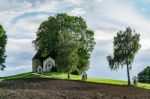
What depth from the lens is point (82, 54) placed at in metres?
120

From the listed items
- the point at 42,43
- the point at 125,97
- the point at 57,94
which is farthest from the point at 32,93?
the point at 42,43

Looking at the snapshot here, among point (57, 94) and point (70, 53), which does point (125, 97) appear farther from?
point (70, 53)

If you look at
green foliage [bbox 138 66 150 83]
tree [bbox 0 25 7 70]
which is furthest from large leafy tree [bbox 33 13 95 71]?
green foliage [bbox 138 66 150 83]

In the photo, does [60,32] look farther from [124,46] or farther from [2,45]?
[124,46]

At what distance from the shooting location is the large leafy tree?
11919cm

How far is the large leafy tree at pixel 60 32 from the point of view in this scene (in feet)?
391

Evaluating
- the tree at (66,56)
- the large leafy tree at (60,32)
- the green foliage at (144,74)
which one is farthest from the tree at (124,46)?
the green foliage at (144,74)

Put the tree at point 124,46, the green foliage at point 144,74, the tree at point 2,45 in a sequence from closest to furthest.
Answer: the tree at point 124,46, the tree at point 2,45, the green foliage at point 144,74

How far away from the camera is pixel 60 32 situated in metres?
119

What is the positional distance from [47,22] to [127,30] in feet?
92.8

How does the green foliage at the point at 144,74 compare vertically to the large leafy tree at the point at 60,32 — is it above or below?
below

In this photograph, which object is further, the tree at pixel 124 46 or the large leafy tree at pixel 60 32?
the large leafy tree at pixel 60 32

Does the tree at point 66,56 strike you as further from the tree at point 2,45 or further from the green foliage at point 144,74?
the green foliage at point 144,74

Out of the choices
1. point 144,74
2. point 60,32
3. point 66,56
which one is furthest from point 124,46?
point 144,74
